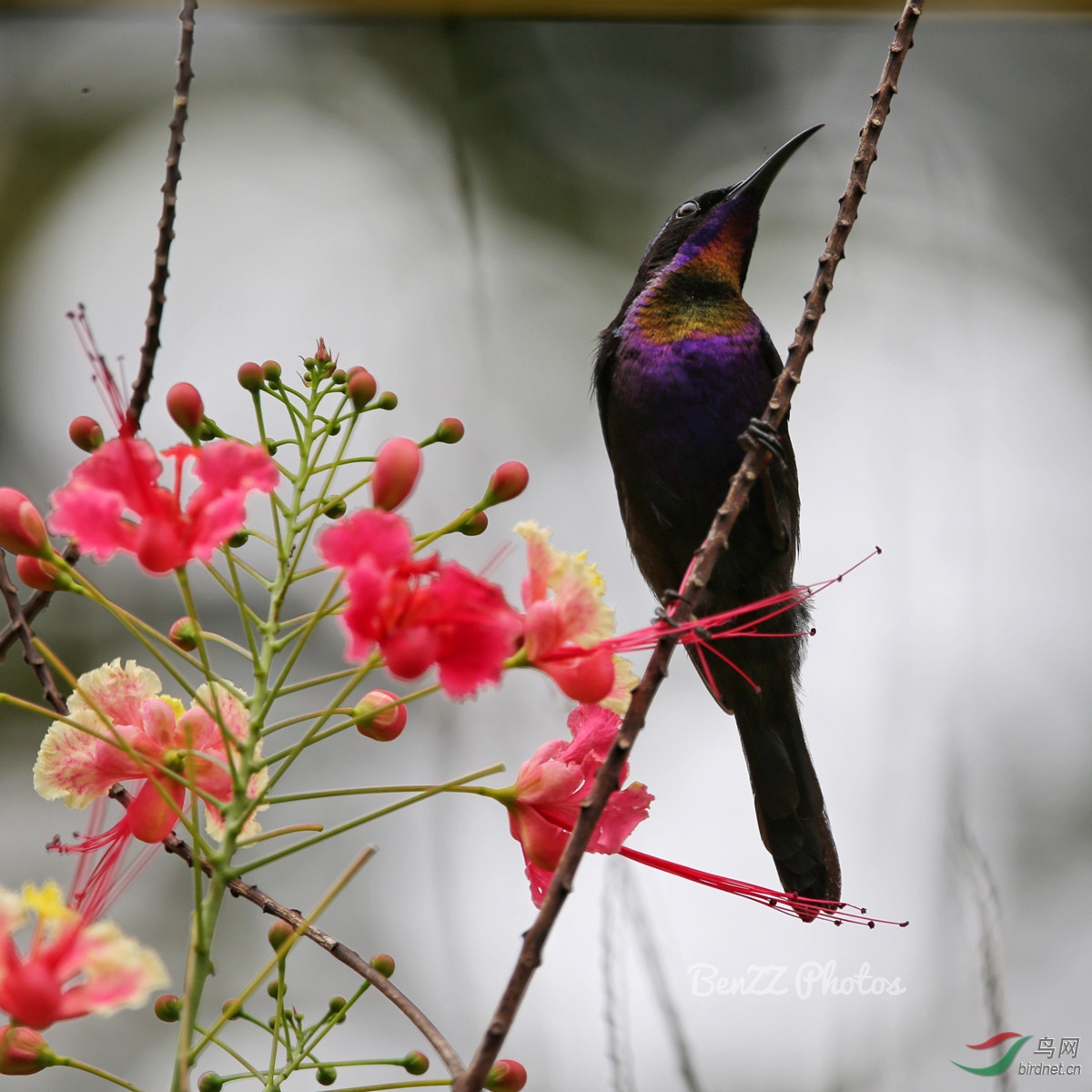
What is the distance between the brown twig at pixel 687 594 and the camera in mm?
598

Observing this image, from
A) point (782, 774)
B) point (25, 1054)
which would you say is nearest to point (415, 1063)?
point (25, 1054)

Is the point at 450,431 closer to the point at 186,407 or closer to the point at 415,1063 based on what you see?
the point at 186,407

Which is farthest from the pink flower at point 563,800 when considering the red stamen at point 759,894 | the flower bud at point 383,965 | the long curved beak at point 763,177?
the long curved beak at point 763,177

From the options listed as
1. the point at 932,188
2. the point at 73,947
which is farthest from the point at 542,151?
→ the point at 73,947

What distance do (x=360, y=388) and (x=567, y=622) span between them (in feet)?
0.80

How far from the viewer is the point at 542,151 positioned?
152 inches

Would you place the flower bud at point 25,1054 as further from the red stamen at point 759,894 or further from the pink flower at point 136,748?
the red stamen at point 759,894

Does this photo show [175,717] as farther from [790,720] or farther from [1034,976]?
[1034,976]

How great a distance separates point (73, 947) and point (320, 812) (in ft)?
8.93

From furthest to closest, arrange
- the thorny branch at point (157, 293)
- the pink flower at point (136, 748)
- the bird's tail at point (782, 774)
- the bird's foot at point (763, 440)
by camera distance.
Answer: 1. the bird's tail at point (782, 774)
2. the bird's foot at point (763, 440)
3. the thorny branch at point (157, 293)
4. the pink flower at point (136, 748)

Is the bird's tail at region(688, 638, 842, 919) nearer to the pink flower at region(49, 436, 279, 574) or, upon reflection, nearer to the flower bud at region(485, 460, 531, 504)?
the flower bud at region(485, 460, 531, 504)

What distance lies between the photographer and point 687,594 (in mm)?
789

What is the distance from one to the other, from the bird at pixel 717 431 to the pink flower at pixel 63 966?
1106 millimetres

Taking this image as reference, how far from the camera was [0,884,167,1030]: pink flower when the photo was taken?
54 cm
